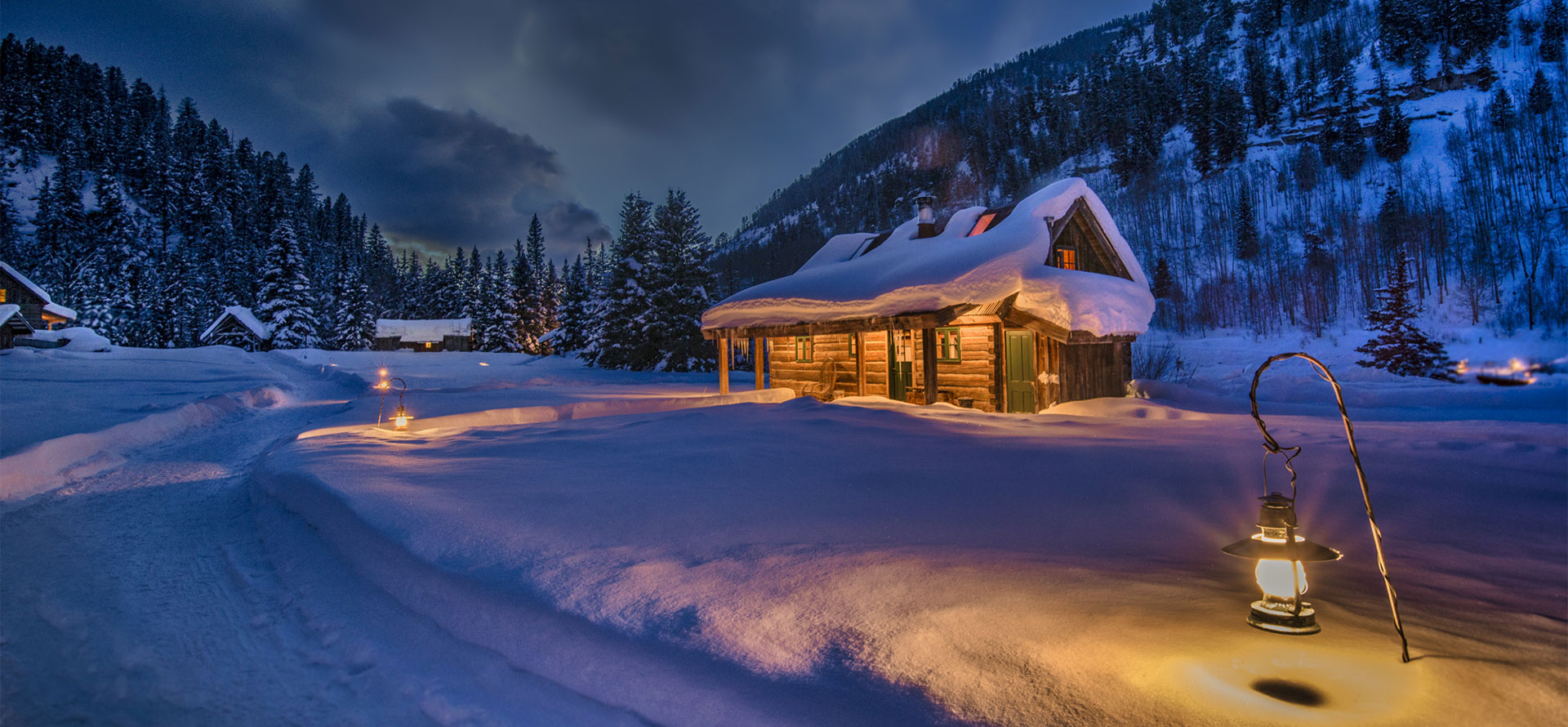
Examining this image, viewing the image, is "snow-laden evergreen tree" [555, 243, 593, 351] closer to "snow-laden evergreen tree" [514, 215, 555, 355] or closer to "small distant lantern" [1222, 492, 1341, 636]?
"snow-laden evergreen tree" [514, 215, 555, 355]

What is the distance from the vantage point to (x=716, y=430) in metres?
8.32

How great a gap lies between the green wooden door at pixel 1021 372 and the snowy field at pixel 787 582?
7.50 meters

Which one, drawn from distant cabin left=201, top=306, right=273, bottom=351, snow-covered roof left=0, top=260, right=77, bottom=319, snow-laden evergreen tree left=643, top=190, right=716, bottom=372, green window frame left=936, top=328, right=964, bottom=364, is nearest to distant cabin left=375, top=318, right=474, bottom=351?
distant cabin left=201, top=306, right=273, bottom=351

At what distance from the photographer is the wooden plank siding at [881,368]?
14.4 meters

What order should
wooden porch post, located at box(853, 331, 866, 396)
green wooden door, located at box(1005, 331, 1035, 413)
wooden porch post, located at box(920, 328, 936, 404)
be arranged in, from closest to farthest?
wooden porch post, located at box(920, 328, 936, 404)
green wooden door, located at box(1005, 331, 1035, 413)
wooden porch post, located at box(853, 331, 866, 396)

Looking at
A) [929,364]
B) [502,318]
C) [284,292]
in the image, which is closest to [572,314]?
[502,318]

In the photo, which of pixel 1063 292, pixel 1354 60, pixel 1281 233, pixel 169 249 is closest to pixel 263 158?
pixel 169 249

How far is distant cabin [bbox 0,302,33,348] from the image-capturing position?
26966 mm

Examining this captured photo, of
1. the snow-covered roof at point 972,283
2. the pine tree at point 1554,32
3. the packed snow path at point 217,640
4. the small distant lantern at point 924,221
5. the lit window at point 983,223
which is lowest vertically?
the packed snow path at point 217,640

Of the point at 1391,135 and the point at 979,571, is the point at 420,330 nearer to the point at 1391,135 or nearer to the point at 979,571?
the point at 979,571

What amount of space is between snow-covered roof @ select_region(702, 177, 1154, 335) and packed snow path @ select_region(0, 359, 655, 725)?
1104 cm

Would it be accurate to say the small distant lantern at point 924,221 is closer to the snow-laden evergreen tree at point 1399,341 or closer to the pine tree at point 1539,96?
the snow-laden evergreen tree at point 1399,341

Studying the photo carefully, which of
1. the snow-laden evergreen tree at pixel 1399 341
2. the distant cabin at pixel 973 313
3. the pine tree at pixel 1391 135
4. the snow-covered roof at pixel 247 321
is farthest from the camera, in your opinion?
the pine tree at pixel 1391 135

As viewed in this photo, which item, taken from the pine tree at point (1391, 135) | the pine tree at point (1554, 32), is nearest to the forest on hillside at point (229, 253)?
the pine tree at point (1391, 135)
